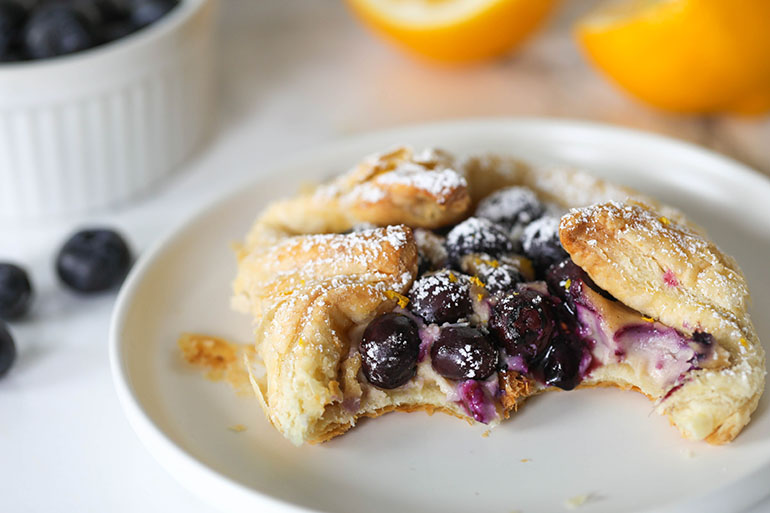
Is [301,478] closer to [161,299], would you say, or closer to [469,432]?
[469,432]

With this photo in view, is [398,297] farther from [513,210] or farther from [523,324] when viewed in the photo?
[513,210]

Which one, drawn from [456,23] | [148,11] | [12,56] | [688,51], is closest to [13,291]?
[12,56]

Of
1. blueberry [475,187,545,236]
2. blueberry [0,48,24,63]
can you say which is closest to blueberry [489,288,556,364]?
blueberry [475,187,545,236]

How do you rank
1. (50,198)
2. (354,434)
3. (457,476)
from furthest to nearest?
1. (50,198)
2. (354,434)
3. (457,476)

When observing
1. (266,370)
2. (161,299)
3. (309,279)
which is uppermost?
(309,279)

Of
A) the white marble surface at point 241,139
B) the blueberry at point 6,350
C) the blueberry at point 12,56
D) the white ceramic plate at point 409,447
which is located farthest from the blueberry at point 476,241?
the blueberry at point 12,56

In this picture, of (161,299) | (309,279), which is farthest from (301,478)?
(161,299)

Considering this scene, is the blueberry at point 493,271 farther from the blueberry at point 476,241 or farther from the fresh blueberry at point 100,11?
the fresh blueberry at point 100,11
